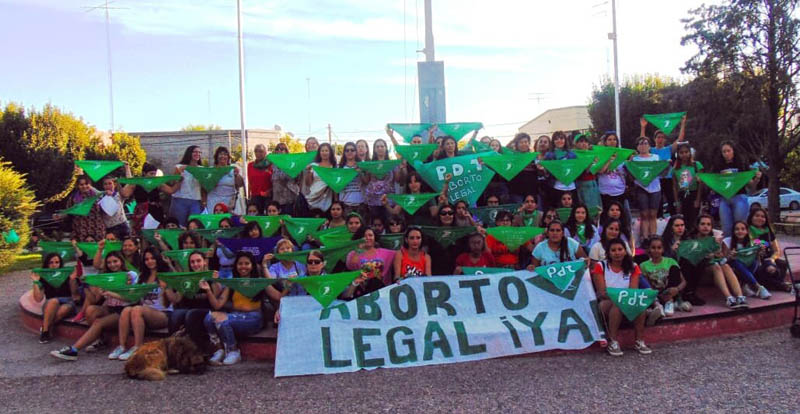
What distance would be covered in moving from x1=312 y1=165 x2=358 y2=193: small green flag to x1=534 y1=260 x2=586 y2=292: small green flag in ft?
11.0

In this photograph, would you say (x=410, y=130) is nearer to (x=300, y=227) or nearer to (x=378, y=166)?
(x=378, y=166)

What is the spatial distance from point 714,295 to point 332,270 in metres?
4.64

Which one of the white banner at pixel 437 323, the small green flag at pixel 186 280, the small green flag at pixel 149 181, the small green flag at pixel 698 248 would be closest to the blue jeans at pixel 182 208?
the small green flag at pixel 149 181

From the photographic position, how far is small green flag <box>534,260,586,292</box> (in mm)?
6652

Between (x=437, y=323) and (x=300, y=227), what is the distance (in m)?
2.59

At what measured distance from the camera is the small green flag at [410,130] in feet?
35.3

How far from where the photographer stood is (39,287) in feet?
25.2

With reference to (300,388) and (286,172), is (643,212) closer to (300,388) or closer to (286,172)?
(286,172)

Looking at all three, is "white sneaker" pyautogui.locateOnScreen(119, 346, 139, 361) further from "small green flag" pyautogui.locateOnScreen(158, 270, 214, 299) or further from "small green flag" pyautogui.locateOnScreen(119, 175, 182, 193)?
"small green flag" pyautogui.locateOnScreen(119, 175, 182, 193)

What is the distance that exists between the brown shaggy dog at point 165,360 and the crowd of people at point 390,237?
11.6 inches

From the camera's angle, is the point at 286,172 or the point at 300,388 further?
the point at 286,172

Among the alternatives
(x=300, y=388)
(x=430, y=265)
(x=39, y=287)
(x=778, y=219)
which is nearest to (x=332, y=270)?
(x=430, y=265)

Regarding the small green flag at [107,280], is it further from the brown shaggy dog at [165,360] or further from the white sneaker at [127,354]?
the brown shaggy dog at [165,360]

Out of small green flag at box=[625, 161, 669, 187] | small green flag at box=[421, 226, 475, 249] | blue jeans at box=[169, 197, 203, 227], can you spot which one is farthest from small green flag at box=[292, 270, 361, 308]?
small green flag at box=[625, 161, 669, 187]
